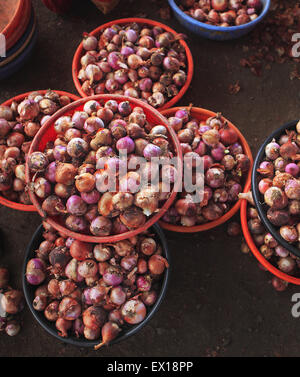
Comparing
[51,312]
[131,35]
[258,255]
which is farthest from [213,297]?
[131,35]

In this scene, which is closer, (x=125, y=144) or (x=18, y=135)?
(x=125, y=144)

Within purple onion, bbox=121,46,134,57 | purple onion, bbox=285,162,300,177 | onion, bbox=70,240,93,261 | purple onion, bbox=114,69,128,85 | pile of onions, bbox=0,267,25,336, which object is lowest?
pile of onions, bbox=0,267,25,336

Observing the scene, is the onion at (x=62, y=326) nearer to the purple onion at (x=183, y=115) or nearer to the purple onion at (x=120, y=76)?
the purple onion at (x=183, y=115)

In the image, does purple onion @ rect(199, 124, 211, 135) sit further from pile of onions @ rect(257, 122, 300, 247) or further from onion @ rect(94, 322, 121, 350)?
onion @ rect(94, 322, 121, 350)

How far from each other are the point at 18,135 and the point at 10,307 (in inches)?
36.4

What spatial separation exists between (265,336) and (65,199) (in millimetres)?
1329

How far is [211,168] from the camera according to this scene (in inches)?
58.1

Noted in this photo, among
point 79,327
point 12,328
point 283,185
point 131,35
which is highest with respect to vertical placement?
point 131,35

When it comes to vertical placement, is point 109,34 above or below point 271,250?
above

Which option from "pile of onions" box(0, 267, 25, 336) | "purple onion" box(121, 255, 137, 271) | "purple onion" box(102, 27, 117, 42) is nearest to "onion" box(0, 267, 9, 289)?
"pile of onions" box(0, 267, 25, 336)

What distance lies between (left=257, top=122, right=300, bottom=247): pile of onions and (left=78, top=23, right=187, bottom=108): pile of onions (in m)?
0.72

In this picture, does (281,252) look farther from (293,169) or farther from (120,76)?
(120,76)

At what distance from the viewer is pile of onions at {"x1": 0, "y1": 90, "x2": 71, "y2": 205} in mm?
1495

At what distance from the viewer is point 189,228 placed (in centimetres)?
150
